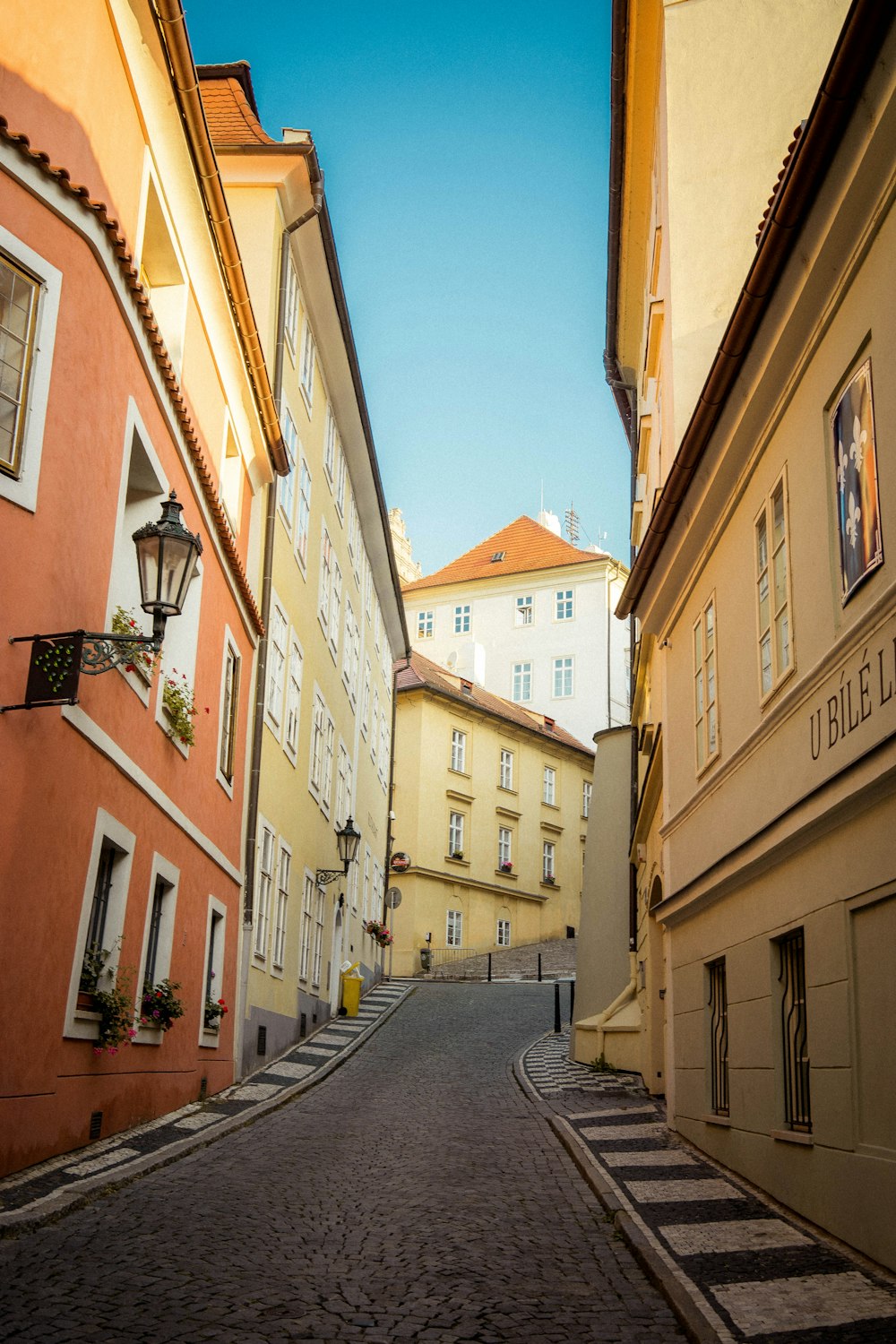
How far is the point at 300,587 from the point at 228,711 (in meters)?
5.77

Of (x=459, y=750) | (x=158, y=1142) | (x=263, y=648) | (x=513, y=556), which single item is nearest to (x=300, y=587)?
(x=263, y=648)

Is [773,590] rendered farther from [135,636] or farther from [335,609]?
[335,609]

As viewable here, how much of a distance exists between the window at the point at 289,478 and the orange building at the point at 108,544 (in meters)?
3.90

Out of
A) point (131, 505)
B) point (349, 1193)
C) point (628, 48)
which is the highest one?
point (628, 48)

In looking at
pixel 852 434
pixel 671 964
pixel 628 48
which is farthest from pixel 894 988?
pixel 628 48

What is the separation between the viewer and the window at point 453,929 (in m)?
45.7

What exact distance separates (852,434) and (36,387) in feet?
16.3

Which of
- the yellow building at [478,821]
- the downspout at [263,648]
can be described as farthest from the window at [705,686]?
the yellow building at [478,821]

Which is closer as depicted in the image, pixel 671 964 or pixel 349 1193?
pixel 349 1193

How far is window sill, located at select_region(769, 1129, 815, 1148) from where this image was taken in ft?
27.1

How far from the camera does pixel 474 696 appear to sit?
51531 mm

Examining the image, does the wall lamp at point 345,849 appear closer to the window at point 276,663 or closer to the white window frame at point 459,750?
the window at point 276,663

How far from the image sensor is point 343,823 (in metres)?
28.4

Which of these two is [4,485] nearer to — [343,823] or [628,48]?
[628,48]
